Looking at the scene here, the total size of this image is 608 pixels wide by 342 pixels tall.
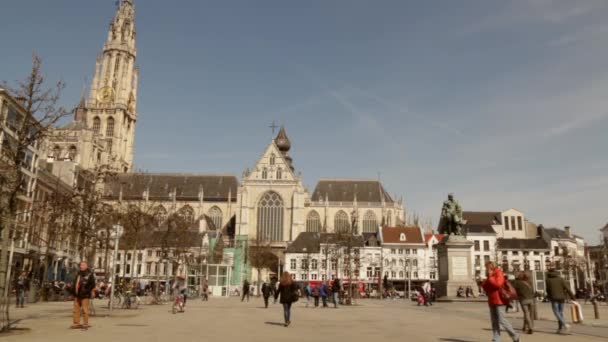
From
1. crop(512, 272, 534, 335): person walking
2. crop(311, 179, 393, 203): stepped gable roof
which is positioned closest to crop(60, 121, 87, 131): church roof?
crop(311, 179, 393, 203): stepped gable roof

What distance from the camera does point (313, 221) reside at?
8781cm

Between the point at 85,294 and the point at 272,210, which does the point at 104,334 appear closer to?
the point at 85,294

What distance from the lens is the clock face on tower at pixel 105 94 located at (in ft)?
366

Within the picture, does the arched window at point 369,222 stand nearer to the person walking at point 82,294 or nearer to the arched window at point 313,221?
the arched window at point 313,221

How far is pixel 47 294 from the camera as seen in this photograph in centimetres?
3136

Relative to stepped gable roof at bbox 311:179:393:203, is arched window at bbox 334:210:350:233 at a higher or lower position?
lower

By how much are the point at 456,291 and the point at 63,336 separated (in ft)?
72.1

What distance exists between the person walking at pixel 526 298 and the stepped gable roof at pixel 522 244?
7475 cm

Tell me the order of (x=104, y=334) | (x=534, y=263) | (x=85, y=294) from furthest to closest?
(x=534, y=263)
(x=85, y=294)
(x=104, y=334)

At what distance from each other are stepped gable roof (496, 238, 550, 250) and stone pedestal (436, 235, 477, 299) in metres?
60.4

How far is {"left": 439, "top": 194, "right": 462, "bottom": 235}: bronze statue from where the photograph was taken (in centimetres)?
2812

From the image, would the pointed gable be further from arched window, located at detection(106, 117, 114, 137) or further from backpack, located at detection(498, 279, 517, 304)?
backpack, located at detection(498, 279, 517, 304)

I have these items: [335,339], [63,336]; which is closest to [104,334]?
[63,336]

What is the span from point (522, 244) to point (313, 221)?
35.9 metres
